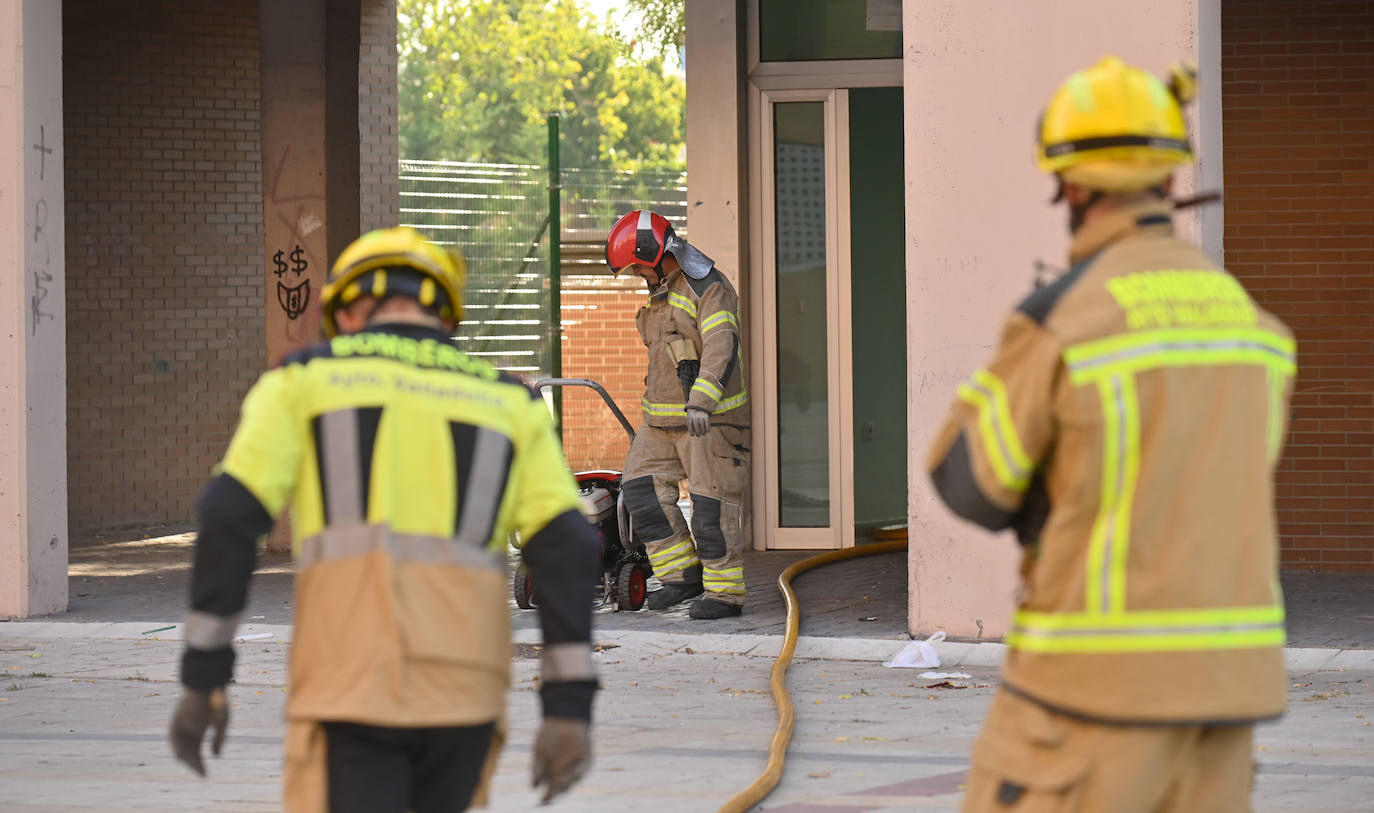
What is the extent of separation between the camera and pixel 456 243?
18641 millimetres

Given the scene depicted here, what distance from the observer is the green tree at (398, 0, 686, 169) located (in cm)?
6281

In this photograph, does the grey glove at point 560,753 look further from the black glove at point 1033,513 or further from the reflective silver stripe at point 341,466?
the black glove at point 1033,513

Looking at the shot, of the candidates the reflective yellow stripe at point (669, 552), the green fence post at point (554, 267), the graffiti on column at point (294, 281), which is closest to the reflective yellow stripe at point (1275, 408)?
the reflective yellow stripe at point (669, 552)

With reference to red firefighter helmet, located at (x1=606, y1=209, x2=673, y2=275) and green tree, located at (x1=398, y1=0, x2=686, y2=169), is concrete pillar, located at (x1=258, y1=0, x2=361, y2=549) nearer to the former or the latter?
red firefighter helmet, located at (x1=606, y1=209, x2=673, y2=275)

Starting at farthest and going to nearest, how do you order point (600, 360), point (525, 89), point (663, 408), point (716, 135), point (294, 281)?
point (525, 89) < point (600, 360) < point (294, 281) < point (716, 135) < point (663, 408)

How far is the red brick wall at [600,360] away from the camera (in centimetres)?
2114

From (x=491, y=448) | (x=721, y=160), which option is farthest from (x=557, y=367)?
(x=491, y=448)

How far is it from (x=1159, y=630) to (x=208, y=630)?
1.57 metres

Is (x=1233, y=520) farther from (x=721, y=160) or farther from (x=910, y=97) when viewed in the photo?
(x=721, y=160)

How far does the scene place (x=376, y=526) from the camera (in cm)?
298

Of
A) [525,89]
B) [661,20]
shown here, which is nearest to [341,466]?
[661,20]

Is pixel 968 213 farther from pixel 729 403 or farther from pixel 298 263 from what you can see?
pixel 298 263

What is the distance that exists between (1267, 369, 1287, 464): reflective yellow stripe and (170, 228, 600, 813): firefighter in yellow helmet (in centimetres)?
122

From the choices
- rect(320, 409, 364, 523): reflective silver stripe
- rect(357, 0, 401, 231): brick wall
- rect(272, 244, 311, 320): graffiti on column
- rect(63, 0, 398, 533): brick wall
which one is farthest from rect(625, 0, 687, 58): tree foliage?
rect(320, 409, 364, 523): reflective silver stripe
